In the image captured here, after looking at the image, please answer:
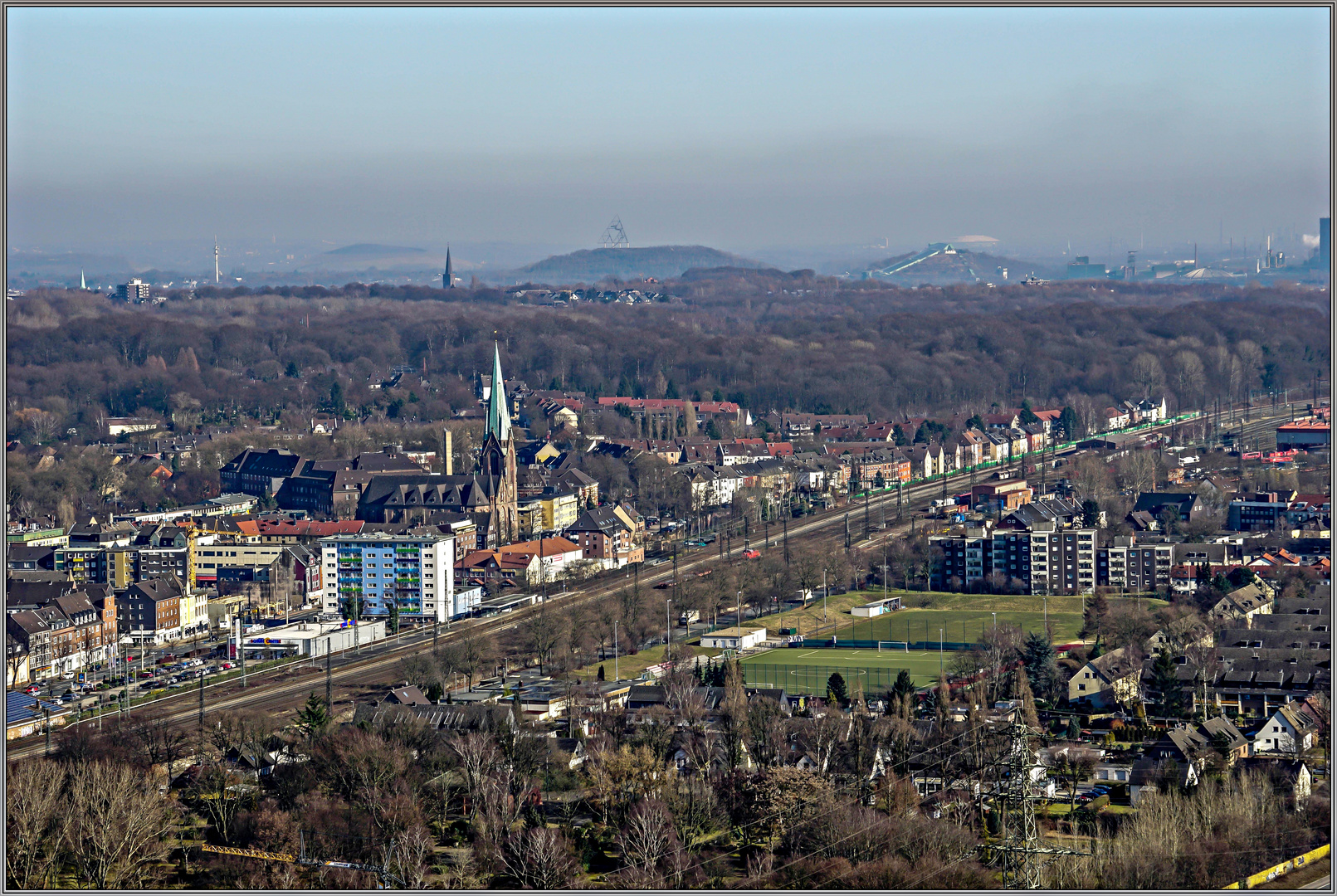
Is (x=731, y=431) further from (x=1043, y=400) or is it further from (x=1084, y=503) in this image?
(x=1084, y=503)

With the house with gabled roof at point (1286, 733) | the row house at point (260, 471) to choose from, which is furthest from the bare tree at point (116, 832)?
the row house at point (260, 471)

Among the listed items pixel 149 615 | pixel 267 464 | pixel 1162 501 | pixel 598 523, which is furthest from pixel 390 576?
pixel 1162 501

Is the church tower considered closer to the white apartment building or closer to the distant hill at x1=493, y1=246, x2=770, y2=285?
the white apartment building

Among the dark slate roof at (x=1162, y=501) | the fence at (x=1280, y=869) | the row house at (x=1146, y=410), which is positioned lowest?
the fence at (x=1280, y=869)

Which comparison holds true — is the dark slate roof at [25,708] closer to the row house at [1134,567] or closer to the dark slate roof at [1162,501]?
the row house at [1134,567]

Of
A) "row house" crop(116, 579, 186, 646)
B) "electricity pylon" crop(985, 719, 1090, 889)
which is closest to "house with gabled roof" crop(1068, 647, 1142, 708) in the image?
"electricity pylon" crop(985, 719, 1090, 889)

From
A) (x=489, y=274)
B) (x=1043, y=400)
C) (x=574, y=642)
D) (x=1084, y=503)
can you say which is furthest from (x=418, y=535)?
(x=489, y=274)
